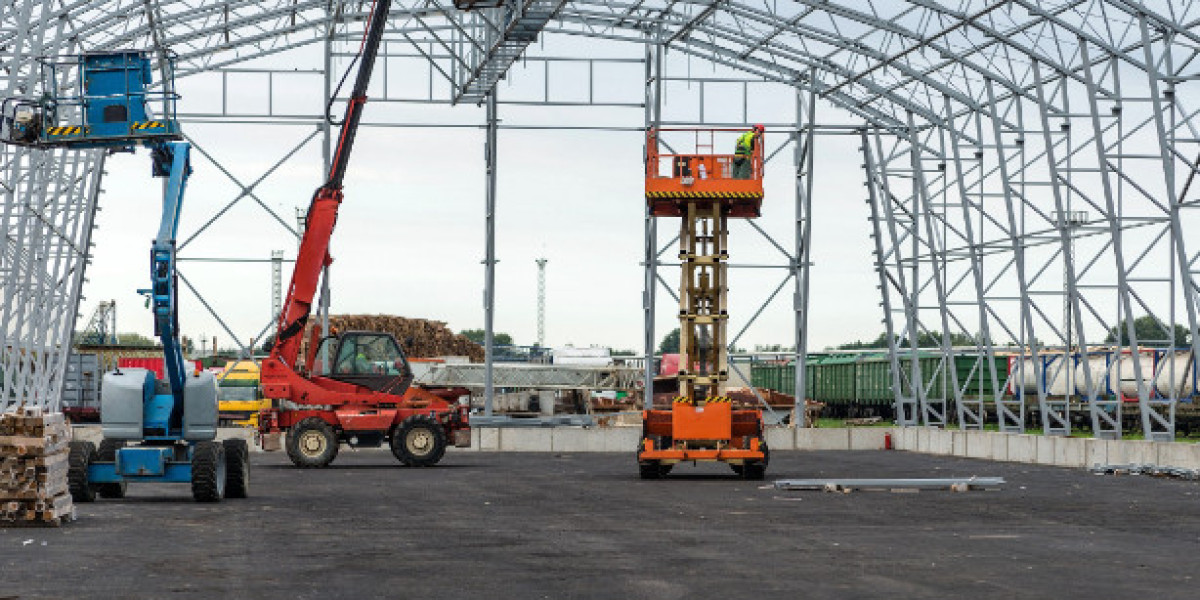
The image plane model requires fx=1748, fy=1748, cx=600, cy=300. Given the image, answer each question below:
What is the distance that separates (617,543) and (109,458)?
8698mm

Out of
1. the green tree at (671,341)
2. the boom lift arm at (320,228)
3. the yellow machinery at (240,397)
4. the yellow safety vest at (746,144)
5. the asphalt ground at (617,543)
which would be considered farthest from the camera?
the green tree at (671,341)

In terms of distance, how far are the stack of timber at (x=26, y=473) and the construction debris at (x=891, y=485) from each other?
429 inches

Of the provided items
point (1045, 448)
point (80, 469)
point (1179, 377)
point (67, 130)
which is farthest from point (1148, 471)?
point (67, 130)

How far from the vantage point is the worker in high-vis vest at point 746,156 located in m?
28.0

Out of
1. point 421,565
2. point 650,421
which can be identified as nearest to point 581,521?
point 421,565

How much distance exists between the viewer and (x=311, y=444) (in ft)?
106

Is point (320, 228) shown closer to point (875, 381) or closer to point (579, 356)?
point (875, 381)

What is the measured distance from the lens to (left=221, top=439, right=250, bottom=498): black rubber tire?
73.4ft

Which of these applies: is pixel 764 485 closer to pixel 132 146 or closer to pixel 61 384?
pixel 132 146

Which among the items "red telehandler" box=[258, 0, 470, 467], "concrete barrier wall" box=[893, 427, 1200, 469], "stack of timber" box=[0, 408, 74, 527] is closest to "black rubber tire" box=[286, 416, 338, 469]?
"red telehandler" box=[258, 0, 470, 467]

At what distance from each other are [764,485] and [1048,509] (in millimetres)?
6129

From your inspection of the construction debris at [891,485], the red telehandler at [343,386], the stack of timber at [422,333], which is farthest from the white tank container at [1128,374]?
the stack of timber at [422,333]

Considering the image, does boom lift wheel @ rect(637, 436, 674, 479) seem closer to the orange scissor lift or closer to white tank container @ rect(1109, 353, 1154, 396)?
the orange scissor lift

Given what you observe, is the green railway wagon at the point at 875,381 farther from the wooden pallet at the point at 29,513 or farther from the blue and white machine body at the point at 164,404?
the wooden pallet at the point at 29,513
